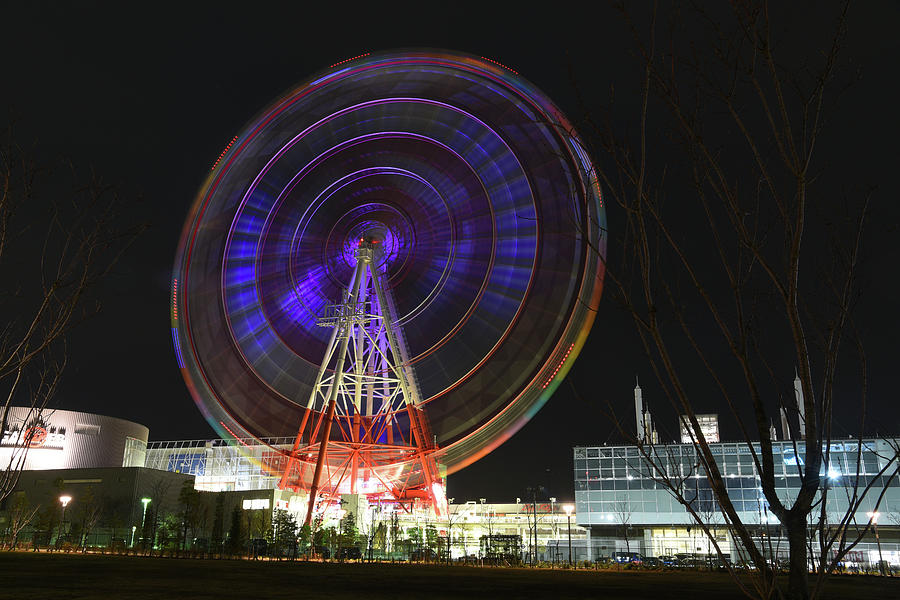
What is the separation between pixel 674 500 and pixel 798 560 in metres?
46.1

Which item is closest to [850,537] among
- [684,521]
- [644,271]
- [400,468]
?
[684,521]

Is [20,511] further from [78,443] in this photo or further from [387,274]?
[387,274]

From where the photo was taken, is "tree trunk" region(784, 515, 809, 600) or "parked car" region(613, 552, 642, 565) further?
"parked car" region(613, 552, 642, 565)

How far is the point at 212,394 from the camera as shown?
84.5ft

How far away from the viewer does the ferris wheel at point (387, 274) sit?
24453mm

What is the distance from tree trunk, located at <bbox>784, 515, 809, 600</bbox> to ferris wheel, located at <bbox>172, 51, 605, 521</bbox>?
20.1 metres

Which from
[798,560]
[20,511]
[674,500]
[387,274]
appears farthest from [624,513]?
[798,560]

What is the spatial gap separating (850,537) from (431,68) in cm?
3883

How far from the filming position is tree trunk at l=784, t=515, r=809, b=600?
102 inches

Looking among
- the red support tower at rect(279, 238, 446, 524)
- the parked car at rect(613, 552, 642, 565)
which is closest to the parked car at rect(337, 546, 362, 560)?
the red support tower at rect(279, 238, 446, 524)

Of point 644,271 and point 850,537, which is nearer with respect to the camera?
point 644,271

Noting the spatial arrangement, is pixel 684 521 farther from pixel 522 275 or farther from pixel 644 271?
pixel 644 271

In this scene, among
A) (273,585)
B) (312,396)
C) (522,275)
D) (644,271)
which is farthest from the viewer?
(312,396)

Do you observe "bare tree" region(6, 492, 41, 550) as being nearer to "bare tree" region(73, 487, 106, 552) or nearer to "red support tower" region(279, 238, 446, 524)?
"bare tree" region(73, 487, 106, 552)
